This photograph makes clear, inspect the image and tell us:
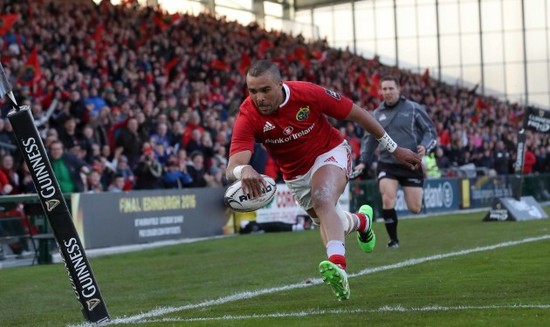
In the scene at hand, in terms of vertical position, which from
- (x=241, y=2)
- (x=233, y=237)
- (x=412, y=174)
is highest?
(x=241, y=2)

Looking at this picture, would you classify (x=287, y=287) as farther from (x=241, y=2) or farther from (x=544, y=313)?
(x=241, y=2)

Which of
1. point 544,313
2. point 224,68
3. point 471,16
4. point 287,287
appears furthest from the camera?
point 471,16

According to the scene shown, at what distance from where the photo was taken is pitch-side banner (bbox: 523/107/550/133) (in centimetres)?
2386

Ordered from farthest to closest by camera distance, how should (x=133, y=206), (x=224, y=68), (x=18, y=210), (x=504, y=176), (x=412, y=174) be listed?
(x=504, y=176), (x=224, y=68), (x=133, y=206), (x=18, y=210), (x=412, y=174)

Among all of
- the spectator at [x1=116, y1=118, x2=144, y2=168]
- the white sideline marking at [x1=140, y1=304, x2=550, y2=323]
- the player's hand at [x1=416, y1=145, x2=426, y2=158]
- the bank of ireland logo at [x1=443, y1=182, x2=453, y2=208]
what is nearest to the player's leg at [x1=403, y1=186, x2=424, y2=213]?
the player's hand at [x1=416, y1=145, x2=426, y2=158]

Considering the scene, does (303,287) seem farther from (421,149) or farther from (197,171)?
(197,171)

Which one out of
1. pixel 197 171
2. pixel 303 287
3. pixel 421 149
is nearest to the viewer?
pixel 303 287

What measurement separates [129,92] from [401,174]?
11.1m

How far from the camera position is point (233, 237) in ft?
71.0

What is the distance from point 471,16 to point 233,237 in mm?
46665

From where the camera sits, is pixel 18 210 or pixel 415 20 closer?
pixel 18 210

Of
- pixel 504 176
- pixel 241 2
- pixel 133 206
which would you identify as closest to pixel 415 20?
pixel 241 2

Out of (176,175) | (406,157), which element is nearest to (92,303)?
(406,157)

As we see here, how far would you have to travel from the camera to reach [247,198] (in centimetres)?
871
